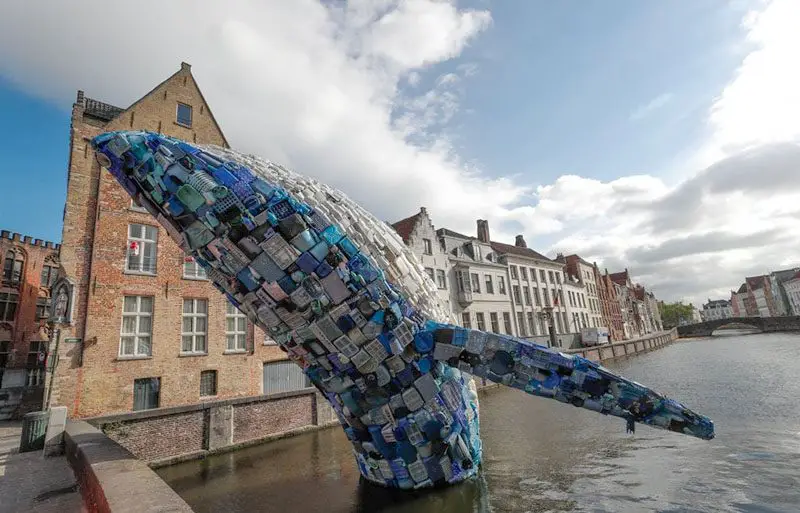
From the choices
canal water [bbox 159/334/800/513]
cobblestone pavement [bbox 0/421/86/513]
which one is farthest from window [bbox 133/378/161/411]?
cobblestone pavement [bbox 0/421/86/513]

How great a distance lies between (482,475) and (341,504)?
2.88m

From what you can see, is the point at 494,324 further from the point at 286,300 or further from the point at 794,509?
the point at 286,300

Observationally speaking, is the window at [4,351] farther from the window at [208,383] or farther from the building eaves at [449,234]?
the building eaves at [449,234]

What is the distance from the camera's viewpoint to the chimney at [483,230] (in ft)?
128

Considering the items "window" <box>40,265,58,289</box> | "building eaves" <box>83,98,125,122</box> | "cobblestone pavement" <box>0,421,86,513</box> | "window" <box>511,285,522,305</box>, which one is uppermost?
"building eaves" <box>83,98,125,122</box>

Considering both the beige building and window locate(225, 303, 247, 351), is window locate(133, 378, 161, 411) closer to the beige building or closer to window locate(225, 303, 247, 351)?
window locate(225, 303, 247, 351)

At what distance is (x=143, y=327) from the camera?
1533cm

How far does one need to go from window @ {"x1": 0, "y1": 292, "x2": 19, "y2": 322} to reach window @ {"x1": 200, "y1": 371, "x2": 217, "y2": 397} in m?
24.3

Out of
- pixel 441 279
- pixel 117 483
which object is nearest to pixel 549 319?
pixel 441 279

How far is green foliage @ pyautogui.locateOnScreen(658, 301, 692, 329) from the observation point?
118m

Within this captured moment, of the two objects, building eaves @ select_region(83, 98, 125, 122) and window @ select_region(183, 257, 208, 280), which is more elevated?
building eaves @ select_region(83, 98, 125, 122)

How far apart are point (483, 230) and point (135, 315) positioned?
30.9m

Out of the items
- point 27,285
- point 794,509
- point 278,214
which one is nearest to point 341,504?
point 278,214

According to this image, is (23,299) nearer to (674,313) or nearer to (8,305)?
(8,305)
